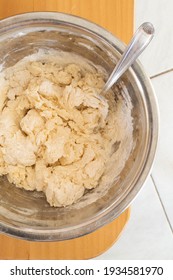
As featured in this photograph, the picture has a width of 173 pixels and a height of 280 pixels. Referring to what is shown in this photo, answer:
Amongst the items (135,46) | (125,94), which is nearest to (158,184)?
(125,94)

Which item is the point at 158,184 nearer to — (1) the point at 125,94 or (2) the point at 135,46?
(1) the point at 125,94

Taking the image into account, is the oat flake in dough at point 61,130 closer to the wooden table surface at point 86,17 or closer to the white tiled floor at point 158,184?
the wooden table surface at point 86,17

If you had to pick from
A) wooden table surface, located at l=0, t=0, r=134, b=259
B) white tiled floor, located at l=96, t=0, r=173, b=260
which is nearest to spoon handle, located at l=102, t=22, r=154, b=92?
wooden table surface, located at l=0, t=0, r=134, b=259

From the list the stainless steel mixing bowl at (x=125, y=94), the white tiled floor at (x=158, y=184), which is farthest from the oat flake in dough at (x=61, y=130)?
the white tiled floor at (x=158, y=184)

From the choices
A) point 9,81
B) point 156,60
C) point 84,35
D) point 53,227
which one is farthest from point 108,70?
point 156,60

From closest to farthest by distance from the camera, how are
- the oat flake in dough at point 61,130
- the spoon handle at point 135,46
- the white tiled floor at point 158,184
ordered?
the spoon handle at point 135,46 < the oat flake in dough at point 61,130 < the white tiled floor at point 158,184

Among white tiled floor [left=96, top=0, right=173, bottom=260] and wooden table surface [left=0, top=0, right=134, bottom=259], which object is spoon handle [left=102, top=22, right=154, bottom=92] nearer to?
wooden table surface [left=0, top=0, right=134, bottom=259]

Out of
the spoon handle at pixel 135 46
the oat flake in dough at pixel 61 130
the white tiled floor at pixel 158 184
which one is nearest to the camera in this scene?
the spoon handle at pixel 135 46

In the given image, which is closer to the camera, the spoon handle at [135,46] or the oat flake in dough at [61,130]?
the spoon handle at [135,46]
